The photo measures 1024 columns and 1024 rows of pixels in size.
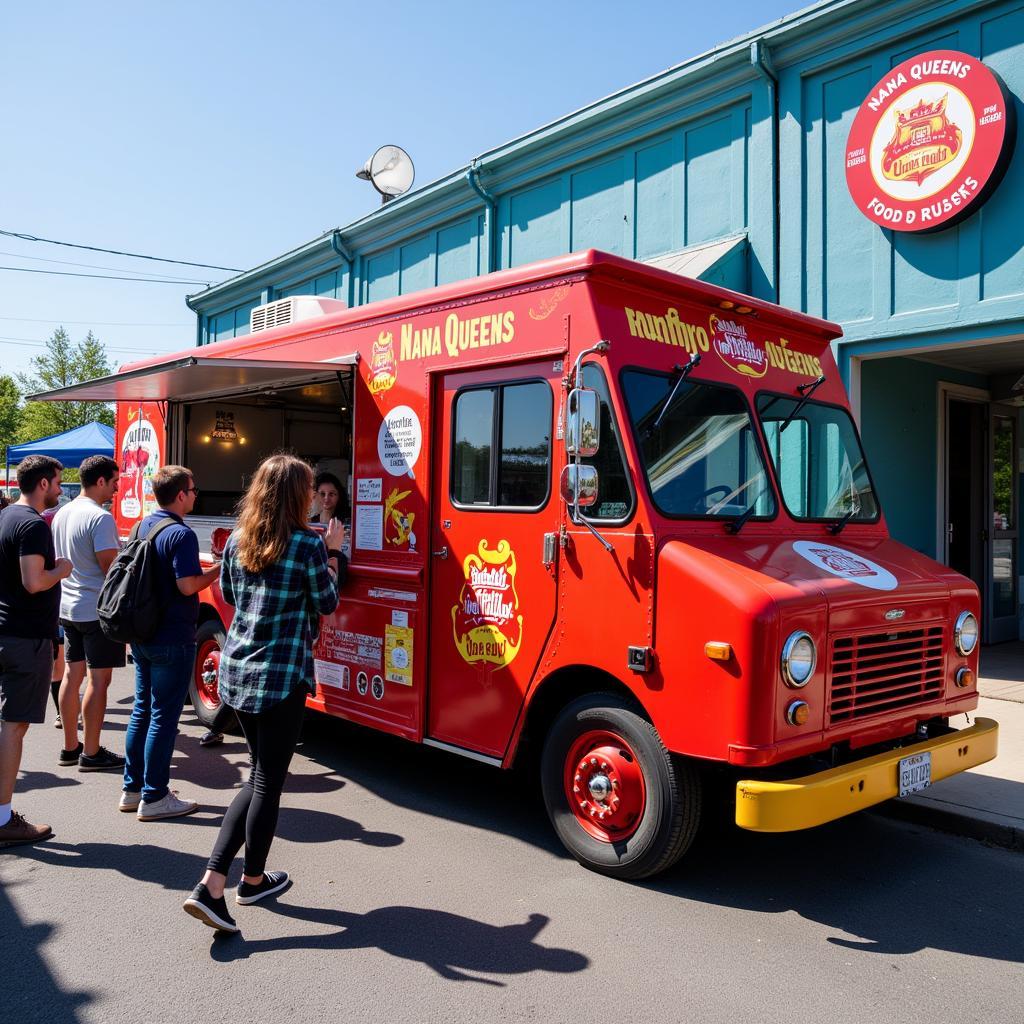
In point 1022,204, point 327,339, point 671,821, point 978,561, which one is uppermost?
point 1022,204

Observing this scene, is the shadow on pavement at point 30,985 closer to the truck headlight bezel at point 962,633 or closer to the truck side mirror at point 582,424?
the truck side mirror at point 582,424

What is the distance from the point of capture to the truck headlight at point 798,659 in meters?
3.71

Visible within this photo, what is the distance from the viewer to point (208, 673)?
6914 mm

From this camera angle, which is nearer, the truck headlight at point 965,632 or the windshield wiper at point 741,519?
the windshield wiper at point 741,519

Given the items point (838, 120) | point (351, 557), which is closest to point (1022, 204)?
point (838, 120)

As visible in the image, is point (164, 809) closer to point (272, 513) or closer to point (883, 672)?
point (272, 513)

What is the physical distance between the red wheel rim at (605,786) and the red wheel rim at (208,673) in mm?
3404

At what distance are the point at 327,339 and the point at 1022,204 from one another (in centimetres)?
565

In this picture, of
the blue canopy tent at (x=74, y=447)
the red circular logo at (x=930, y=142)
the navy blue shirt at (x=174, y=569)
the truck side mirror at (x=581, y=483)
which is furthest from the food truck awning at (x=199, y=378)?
the blue canopy tent at (x=74, y=447)

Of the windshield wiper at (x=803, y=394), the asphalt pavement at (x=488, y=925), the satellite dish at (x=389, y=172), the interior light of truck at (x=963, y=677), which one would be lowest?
the asphalt pavement at (x=488, y=925)

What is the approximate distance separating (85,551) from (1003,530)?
386 inches

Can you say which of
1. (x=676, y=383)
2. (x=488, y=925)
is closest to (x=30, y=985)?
(x=488, y=925)

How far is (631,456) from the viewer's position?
4227mm

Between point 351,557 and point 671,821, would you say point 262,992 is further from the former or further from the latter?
point 351,557
